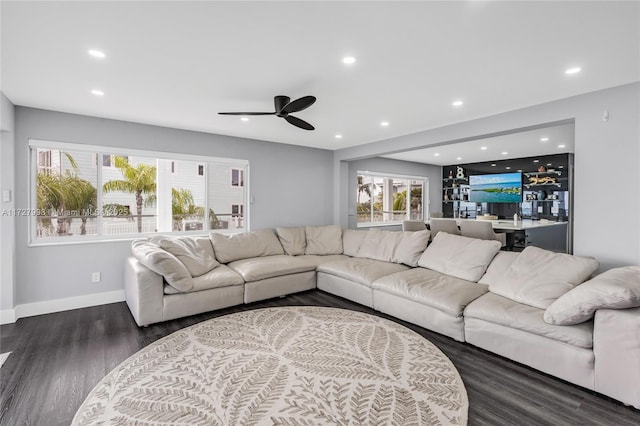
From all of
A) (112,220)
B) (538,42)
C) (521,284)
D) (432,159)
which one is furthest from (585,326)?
(432,159)

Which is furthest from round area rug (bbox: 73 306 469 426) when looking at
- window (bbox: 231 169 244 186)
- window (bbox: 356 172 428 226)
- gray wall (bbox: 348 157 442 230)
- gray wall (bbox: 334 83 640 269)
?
window (bbox: 356 172 428 226)

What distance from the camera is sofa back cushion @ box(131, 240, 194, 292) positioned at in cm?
330

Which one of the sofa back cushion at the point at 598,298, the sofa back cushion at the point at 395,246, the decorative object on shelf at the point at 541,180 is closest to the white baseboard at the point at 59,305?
the sofa back cushion at the point at 395,246

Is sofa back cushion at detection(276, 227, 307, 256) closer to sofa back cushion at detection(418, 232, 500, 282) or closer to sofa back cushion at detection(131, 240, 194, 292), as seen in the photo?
sofa back cushion at detection(131, 240, 194, 292)

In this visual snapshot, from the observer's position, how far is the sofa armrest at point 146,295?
3.27 meters

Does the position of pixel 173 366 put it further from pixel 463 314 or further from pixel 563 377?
pixel 563 377

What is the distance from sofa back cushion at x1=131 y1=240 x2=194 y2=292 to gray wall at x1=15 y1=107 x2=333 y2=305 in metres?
0.91

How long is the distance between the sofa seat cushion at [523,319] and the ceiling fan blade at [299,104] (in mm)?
2373

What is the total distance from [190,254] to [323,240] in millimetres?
2275

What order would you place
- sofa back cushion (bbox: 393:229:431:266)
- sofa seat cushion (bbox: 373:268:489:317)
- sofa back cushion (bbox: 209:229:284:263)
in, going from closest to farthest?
1. sofa seat cushion (bbox: 373:268:489:317)
2. sofa back cushion (bbox: 393:229:431:266)
3. sofa back cushion (bbox: 209:229:284:263)

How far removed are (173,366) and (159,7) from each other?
251 centimetres

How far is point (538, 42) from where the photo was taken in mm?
2121

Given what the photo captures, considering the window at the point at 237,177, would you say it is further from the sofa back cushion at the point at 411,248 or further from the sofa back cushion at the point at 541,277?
the sofa back cushion at the point at 541,277

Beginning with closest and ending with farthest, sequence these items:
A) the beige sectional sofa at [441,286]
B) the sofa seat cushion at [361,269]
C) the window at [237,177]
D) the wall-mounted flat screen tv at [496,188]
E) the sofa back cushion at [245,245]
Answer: the beige sectional sofa at [441,286]
the sofa seat cushion at [361,269]
the sofa back cushion at [245,245]
the window at [237,177]
the wall-mounted flat screen tv at [496,188]
